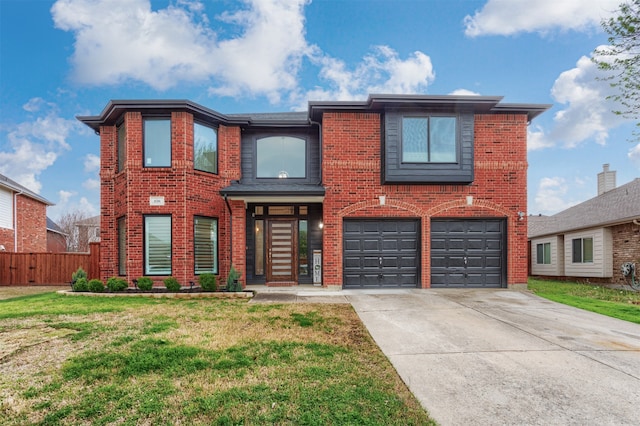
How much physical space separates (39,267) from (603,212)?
79.9 ft

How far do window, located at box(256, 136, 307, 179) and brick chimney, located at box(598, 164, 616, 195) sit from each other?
56.2ft

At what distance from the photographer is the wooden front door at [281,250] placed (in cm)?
1124

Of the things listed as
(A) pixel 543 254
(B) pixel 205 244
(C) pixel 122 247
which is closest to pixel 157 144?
(B) pixel 205 244

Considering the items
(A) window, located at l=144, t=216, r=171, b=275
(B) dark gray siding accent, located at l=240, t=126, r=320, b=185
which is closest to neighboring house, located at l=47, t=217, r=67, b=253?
(A) window, located at l=144, t=216, r=171, b=275

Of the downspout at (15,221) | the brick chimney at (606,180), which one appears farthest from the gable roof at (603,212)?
the downspout at (15,221)

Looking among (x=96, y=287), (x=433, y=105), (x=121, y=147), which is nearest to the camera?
(x=96, y=287)

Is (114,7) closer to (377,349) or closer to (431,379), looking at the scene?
(377,349)

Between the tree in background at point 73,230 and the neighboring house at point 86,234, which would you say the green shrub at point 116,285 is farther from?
the neighboring house at point 86,234

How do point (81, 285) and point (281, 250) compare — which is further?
point (281, 250)

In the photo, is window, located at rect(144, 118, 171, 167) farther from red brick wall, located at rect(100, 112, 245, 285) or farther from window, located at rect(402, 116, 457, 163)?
window, located at rect(402, 116, 457, 163)

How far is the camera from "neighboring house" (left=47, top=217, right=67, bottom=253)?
81.9ft

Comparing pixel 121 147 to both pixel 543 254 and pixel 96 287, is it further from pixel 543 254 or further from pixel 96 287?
pixel 543 254

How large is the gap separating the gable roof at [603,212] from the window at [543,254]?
665 mm

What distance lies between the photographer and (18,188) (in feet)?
56.8
